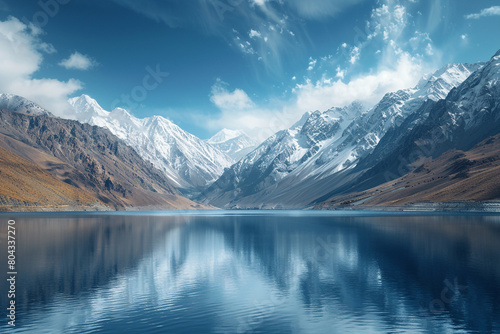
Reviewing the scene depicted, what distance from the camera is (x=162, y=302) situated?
39.6m

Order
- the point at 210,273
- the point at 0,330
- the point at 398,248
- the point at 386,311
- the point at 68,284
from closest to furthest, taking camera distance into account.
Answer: the point at 0,330 → the point at 386,311 → the point at 68,284 → the point at 210,273 → the point at 398,248

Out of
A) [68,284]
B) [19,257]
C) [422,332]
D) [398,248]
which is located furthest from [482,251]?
[19,257]

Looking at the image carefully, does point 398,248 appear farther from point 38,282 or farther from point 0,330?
point 0,330

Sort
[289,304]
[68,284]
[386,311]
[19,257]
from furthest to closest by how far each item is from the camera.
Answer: [19,257]
[68,284]
[289,304]
[386,311]

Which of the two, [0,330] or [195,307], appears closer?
[0,330]

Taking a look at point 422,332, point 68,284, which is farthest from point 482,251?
point 68,284

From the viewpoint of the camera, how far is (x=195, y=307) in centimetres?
3788

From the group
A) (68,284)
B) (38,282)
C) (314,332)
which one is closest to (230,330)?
(314,332)

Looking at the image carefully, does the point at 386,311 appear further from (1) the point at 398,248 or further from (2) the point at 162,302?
(1) the point at 398,248

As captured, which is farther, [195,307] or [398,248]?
[398,248]

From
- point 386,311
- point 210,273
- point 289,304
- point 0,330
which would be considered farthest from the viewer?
point 210,273

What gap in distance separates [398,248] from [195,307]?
50794 millimetres

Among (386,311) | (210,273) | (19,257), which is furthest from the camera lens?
(19,257)

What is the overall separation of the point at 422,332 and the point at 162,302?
74.9 feet
